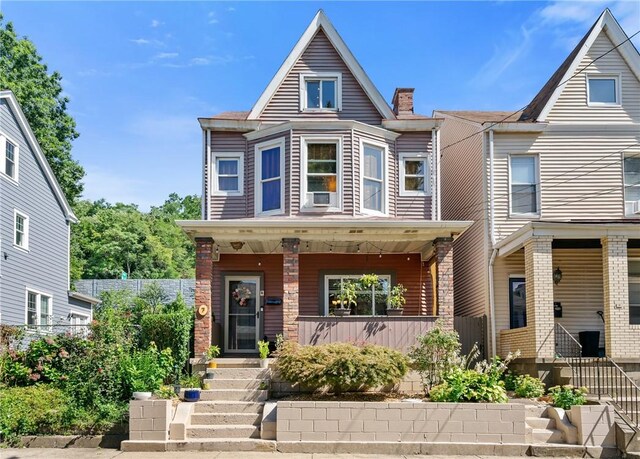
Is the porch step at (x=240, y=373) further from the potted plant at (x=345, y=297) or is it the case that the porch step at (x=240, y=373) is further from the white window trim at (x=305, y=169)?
the white window trim at (x=305, y=169)

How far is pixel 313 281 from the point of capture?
1889 centimetres

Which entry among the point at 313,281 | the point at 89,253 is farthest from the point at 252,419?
the point at 89,253

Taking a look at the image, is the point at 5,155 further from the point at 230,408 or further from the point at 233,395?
the point at 230,408

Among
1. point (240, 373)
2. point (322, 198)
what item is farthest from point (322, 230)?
point (240, 373)

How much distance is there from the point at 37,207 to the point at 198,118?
7419 millimetres

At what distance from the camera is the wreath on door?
1864cm

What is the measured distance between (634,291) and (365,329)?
711 centimetres

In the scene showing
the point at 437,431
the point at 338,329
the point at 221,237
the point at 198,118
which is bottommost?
the point at 437,431

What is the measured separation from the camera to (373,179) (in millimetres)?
17828

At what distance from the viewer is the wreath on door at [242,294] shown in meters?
18.6

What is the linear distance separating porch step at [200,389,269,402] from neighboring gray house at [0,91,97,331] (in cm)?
657

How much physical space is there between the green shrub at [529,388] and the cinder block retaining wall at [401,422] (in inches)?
89.5

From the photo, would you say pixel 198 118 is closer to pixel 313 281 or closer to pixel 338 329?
pixel 313 281

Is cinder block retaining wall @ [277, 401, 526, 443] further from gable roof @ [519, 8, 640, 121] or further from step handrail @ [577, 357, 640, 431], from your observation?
gable roof @ [519, 8, 640, 121]
